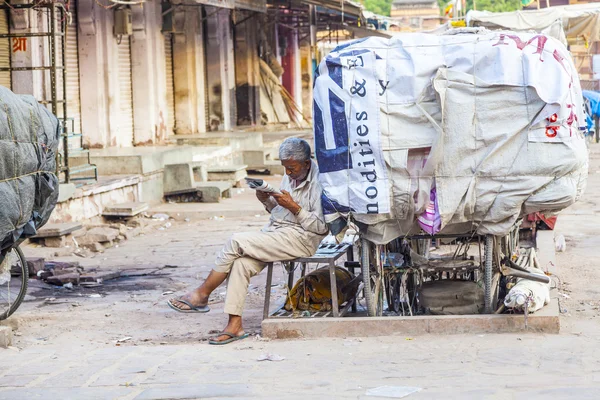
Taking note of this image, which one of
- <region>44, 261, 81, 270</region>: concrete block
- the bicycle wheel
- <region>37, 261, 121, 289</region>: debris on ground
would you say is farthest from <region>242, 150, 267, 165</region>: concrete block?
the bicycle wheel

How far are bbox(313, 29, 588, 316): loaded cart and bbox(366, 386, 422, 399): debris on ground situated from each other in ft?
4.56

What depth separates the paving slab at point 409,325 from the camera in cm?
639

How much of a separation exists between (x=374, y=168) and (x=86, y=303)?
3.14 m

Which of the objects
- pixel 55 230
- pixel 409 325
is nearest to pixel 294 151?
pixel 409 325

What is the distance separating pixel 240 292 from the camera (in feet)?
21.9

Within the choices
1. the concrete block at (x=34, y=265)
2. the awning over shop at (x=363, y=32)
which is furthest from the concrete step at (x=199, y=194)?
the awning over shop at (x=363, y=32)

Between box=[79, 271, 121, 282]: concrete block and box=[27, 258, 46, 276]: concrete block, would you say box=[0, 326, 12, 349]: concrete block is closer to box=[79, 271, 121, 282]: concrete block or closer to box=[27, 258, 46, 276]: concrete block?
box=[79, 271, 121, 282]: concrete block

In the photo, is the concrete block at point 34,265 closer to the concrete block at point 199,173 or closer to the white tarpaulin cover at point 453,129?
the white tarpaulin cover at point 453,129

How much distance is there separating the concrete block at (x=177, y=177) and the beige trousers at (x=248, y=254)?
8.37 meters

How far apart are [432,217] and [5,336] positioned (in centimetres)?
292

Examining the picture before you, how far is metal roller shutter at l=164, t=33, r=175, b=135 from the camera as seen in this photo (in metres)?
20.3

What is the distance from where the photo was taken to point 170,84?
2041 centimetres

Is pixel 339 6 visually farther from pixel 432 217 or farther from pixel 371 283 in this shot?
pixel 432 217

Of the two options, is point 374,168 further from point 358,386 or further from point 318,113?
point 358,386
